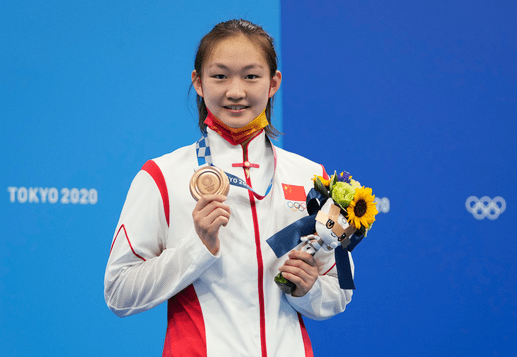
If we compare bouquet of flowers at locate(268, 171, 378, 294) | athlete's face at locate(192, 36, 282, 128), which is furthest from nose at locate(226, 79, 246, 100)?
bouquet of flowers at locate(268, 171, 378, 294)

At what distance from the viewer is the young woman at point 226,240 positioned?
102 centimetres

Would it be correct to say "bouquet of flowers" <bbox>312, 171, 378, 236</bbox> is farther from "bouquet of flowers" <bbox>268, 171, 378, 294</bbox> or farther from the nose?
the nose

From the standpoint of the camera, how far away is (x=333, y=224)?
1.01 meters

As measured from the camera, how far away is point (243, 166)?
1141 millimetres

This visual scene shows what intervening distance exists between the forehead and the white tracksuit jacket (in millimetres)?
216

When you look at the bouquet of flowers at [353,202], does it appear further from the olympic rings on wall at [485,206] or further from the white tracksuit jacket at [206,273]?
the olympic rings on wall at [485,206]

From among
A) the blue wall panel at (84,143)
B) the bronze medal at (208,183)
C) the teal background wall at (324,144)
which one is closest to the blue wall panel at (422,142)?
the teal background wall at (324,144)

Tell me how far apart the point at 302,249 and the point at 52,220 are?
133 cm

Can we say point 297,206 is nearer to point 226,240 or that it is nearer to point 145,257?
point 226,240

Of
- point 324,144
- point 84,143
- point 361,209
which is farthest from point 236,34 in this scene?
point 84,143

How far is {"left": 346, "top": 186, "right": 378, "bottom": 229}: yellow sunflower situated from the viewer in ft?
3.38

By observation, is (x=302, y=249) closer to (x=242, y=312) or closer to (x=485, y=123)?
(x=242, y=312)

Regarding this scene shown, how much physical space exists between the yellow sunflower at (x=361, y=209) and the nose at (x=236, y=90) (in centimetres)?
31

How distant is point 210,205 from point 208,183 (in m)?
0.05
